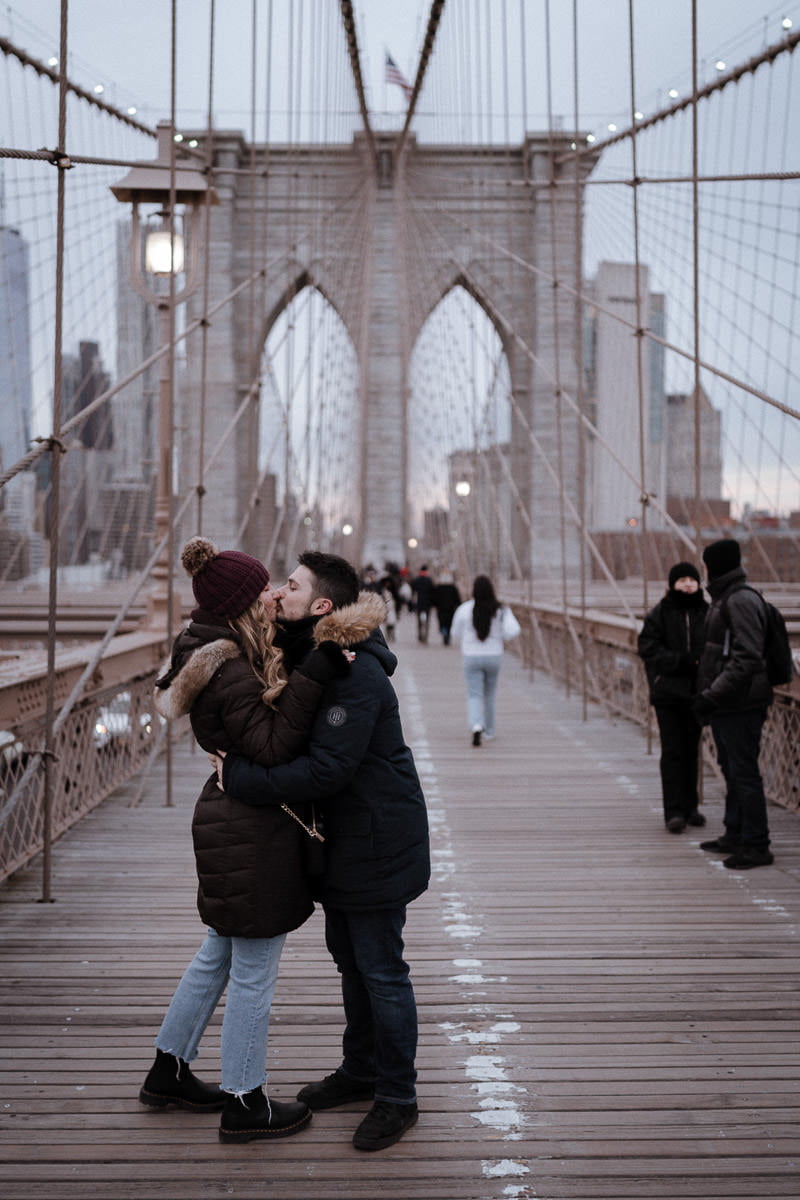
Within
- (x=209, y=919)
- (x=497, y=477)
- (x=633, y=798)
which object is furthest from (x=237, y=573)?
(x=497, y=477)

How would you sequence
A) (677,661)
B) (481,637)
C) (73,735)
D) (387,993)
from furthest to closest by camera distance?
(481,637) < (73,735) < (677,661) < (387,993)

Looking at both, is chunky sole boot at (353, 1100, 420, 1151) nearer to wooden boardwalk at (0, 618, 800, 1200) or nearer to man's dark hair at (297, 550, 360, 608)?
wooden boardwalk at (0, 618, 800, 1200)

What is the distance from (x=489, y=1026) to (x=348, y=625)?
1201 mm

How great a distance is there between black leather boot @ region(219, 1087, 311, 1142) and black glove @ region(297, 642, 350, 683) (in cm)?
78

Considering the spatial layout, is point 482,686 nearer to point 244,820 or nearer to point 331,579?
point 331,579

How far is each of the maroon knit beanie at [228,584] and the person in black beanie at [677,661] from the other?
287 centimetres

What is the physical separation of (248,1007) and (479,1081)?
60 cm

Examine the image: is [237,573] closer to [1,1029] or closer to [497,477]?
[1,1029]

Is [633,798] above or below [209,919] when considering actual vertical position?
below

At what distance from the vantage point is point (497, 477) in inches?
1198

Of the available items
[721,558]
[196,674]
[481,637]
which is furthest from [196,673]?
[481,637]

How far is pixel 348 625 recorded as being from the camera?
92.0 inches

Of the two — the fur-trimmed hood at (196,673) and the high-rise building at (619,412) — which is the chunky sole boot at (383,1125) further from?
the high-rise building at (619,412)

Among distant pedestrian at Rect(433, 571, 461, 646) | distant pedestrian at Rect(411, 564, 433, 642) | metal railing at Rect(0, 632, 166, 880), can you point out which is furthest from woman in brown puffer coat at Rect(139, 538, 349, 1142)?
distant pedestrian at Rect(411, 564, 433, 642)
